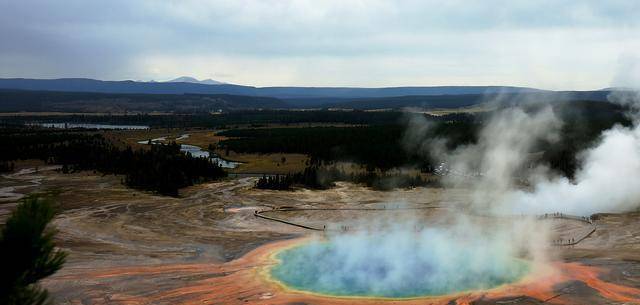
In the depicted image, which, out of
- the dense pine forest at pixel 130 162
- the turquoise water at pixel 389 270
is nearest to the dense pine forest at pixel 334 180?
the dense pine forest at pixel 130 162

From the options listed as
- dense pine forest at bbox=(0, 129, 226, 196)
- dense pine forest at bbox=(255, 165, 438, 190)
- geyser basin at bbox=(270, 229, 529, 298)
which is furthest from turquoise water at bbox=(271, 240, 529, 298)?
dense pine forest at bbox=(0, 129, 226, 196)

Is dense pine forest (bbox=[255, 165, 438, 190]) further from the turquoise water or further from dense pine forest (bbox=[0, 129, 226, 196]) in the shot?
the turquoise water

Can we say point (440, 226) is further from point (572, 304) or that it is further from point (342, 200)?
point (572, 304)

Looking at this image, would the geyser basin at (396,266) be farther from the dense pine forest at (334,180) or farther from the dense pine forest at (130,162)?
the dense pine forest at (130,162)

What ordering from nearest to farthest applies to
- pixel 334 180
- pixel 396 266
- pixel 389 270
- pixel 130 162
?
pixel 389 270 → pixel 396 266 → pixel 334 180 → pixel 130 162

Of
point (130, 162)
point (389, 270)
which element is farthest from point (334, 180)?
point (389, 270)

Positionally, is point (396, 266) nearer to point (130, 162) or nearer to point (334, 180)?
point (334, 180)
